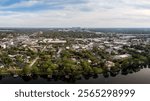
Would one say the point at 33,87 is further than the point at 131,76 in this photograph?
No

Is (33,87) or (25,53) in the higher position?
(33,87)

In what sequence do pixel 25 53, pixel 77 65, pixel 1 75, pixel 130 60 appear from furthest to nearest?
pixel 25 53 → pixel 130 60 → pixel 77 65 → pixel 1 75

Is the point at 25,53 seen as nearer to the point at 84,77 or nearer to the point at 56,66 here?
the point at 56,66

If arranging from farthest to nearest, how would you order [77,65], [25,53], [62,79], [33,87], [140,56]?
[25,53] → [140,56] → [77,65] → [62,79] → [33,87]

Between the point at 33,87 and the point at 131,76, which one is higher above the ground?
the point at 33,87

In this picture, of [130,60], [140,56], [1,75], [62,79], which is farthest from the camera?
[140,56]

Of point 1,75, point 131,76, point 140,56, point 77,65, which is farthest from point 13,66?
point 140,56

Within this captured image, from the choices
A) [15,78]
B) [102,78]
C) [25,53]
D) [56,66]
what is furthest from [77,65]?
[25,53]

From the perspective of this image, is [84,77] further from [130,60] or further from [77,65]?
[130,60]

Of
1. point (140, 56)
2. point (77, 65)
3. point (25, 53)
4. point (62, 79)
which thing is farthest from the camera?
point (25, 53)
